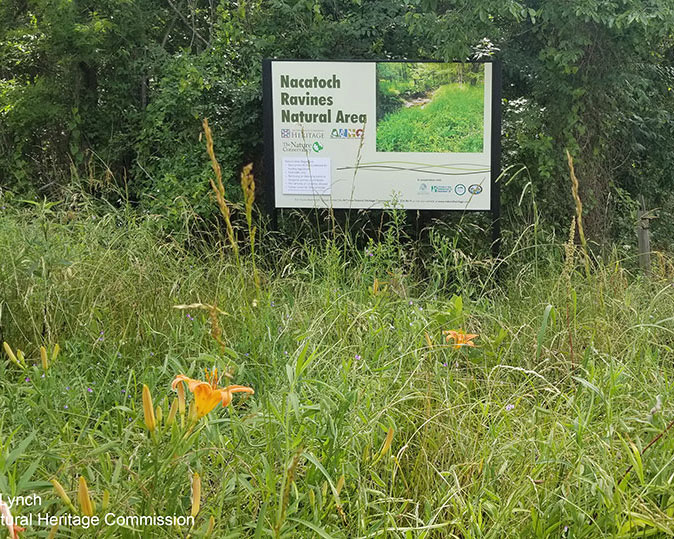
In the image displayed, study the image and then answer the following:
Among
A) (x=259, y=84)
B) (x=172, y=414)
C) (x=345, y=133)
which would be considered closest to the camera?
(x=172, y=414)

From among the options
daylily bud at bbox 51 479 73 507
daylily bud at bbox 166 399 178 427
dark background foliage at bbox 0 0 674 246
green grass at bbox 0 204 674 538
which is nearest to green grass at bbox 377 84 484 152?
dark background foliage at bbox 0 0 674 246

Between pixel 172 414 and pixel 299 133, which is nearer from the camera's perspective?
pixel 172 414

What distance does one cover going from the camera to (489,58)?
265 inches

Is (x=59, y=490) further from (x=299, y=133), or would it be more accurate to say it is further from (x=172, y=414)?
(x=299, y=133)

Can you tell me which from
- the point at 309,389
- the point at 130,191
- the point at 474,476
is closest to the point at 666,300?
the point at 474,476

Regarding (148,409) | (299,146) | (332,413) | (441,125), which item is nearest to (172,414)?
(148,409)

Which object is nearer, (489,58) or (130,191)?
(489,58)

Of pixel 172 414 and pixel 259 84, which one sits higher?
pixel 259 84

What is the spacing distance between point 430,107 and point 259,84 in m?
1.77

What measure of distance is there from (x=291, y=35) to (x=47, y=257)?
432cm

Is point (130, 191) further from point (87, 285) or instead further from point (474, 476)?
point (474, 476)

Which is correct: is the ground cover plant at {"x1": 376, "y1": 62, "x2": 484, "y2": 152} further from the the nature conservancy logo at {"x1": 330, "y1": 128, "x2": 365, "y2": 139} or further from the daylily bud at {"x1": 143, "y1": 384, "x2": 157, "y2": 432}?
the daylily bud at {"x1": 143, "y1": 384, "x2": 157, "y2": 432}

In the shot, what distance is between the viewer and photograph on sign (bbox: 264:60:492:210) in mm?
6066

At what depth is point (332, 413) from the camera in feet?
6.68
